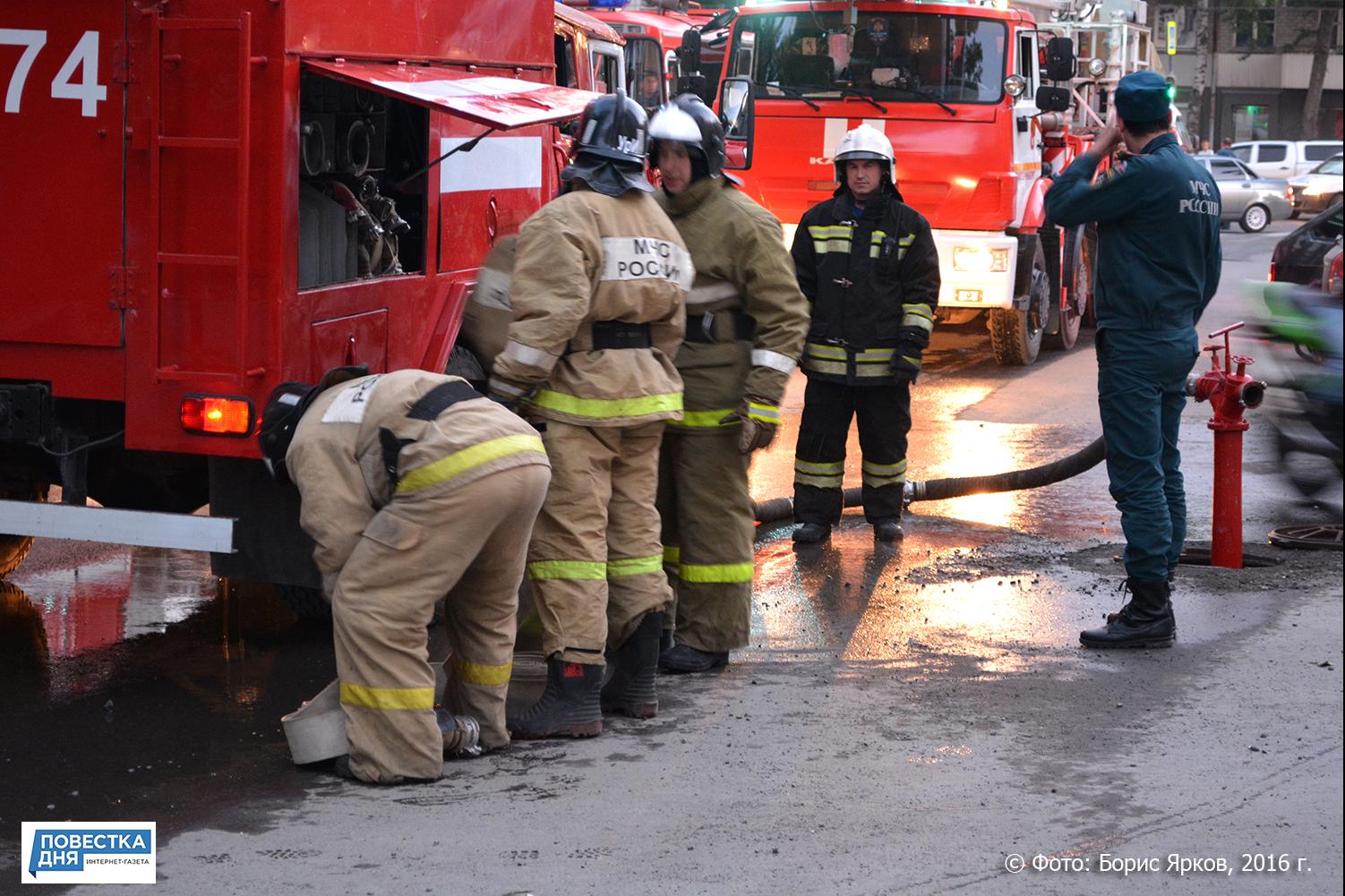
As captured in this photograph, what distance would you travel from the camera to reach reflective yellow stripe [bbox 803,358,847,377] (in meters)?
7.68

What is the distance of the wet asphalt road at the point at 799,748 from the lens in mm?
4215

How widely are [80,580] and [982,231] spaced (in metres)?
7.31

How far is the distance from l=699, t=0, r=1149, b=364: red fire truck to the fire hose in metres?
4.19

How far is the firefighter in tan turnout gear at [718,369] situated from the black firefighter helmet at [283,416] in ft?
4.46

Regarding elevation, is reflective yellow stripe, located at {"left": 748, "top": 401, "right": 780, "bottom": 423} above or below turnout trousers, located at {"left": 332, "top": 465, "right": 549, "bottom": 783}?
above

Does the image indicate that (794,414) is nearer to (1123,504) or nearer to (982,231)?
(982,231)

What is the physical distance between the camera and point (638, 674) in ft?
17.7

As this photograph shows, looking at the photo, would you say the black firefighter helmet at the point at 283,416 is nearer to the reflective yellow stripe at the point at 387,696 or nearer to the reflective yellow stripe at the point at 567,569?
the reflective yellow stripe at the point at 387,696

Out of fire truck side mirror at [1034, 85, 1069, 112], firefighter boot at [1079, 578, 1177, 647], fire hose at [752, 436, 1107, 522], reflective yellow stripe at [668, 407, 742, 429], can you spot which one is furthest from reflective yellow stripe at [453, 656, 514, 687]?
fire truck side mirror at [1034, 85, 1069, 112]

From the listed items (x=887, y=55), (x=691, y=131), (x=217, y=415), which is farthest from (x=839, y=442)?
(x=887, y=55)

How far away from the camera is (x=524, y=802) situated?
4613 millimetres

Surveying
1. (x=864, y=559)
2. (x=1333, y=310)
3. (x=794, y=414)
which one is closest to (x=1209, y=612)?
(x=864, y=559)

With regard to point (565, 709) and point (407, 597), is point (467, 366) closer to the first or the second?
point (565, 709)

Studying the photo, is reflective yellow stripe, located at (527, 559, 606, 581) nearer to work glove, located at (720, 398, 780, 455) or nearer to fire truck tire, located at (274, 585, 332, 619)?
work glove, located at (720, 398, 780, 455)
